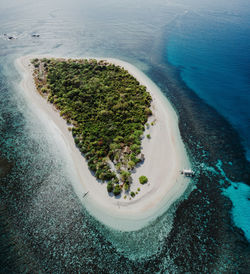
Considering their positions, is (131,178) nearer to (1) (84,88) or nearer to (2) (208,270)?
(2) (208,270)

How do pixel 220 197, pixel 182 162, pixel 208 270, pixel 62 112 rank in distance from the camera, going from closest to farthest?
pixel 208 270 → pixel 220 197 → pixel 182 162 → pixel 62 112

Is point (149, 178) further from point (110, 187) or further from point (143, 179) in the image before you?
point (110, 187)

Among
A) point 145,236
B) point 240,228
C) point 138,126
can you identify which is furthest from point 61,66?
point 240,228

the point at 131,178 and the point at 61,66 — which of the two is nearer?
the point at 131,178

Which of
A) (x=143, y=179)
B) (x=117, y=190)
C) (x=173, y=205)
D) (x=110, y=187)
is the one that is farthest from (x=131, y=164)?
(x=173, y=205)

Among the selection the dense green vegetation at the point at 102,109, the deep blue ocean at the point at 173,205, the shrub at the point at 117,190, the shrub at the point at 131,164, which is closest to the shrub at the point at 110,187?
the dense green vegetation at the point at 102,109

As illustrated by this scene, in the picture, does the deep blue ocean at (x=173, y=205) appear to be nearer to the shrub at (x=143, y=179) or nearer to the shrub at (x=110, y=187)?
the shrub at (x=110, y=187)

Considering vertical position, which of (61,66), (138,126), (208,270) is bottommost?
(208,270)

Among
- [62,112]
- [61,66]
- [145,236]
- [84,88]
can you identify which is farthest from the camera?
[61,66]
